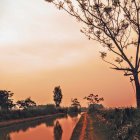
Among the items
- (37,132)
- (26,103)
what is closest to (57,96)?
(26,103)

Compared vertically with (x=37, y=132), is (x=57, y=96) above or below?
above

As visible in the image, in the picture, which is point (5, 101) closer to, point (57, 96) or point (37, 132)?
point (57, 96)

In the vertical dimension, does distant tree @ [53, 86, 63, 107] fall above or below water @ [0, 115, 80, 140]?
above

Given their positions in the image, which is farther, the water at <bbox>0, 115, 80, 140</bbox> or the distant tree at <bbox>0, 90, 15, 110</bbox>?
the distant tree at <bbox>0, 90, 15, 110</bbox>

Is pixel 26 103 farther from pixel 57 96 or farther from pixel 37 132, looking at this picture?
pixel 37 132

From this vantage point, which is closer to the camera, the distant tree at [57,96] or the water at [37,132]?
the water at [37,132]

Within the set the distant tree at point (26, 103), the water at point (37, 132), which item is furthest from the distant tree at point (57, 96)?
the water at point (37, 132)

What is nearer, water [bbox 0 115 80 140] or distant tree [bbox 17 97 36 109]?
water [bbox 0 115 80 140]

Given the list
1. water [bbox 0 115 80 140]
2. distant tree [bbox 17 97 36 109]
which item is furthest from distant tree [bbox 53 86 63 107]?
water [bbox 0 115 80 140]

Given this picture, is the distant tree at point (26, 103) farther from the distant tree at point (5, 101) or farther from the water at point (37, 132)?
the water at point (37, 132)

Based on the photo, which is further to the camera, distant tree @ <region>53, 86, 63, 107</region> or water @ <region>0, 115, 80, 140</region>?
distant tree @ <region>53, 86, 63, 107</region>

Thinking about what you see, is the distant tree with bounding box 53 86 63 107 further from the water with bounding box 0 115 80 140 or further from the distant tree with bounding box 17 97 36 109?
the water with bounding box 0 115 80 140

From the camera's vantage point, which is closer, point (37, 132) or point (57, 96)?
point (37, 132)

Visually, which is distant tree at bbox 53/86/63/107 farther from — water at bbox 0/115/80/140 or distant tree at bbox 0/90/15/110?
water at bbox 0/115/80/140
